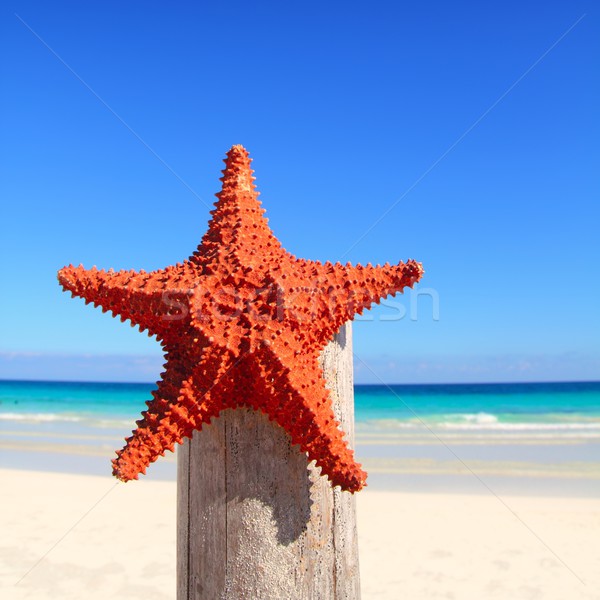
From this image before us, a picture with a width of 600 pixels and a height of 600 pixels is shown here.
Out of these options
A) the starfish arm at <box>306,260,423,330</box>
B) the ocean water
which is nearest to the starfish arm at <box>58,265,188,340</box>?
the starfish arm at <box>306,260,423,330</box>

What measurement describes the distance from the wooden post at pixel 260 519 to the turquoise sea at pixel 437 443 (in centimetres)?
873

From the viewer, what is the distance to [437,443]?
54.2ft

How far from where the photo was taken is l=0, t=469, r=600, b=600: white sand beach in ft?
20.1

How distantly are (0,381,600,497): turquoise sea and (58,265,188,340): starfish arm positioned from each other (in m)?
9.11

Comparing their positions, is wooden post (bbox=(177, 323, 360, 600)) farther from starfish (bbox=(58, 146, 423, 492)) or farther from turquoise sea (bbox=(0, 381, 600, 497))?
turquoise sea (bbox=(0, 381, 600, 497))

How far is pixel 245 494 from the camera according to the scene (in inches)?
85.2

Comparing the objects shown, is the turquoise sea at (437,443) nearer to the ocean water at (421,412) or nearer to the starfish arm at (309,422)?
the ocean water at (421,412)

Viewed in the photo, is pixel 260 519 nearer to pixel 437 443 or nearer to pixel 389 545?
pixel 389 545

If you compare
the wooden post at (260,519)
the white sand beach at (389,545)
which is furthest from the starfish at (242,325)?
the white sand beach at (389,545)

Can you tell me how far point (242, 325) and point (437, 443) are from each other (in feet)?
50.7

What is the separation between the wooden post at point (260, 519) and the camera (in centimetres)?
216

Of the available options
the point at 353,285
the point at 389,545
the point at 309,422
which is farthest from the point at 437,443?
A: the point at 309,422

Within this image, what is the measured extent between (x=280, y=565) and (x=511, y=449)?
1513cm

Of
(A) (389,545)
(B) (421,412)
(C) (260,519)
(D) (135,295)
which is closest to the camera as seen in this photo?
(C) (260,519)
